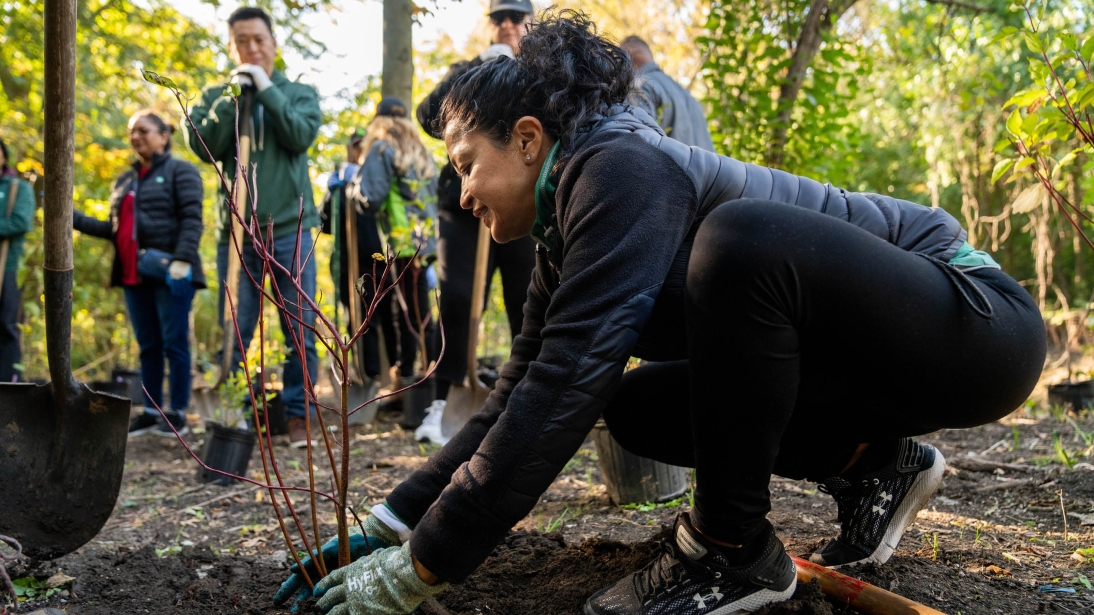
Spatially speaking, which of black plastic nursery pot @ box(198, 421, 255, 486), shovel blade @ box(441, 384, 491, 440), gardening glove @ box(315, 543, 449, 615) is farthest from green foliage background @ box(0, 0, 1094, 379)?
gardening glove @ box(315, 543, 449, 615)

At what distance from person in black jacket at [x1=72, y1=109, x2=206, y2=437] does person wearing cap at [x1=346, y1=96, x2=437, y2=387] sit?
0.98 m

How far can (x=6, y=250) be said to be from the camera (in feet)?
16.2

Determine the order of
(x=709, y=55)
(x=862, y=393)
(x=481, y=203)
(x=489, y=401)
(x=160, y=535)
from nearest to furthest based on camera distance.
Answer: (x=862, y=393)
(x=481, y=203)
(x=489, y=401)
(x=160, y=535)
(x=709, y=55)

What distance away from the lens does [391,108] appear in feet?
15.3

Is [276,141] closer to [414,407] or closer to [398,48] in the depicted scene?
[398,48]

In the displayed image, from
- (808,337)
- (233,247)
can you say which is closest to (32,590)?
(808,337)

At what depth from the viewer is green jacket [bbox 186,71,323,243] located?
4129mm

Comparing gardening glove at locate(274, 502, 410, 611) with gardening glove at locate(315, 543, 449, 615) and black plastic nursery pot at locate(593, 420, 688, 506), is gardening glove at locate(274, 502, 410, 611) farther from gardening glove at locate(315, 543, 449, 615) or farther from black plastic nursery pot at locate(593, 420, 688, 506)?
black plastic nursery pot at locate(593, 420, 688, 506)

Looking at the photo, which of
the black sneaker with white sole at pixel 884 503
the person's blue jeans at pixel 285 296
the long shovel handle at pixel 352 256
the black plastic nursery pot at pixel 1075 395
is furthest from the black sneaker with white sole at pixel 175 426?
the black plastic nursery pot at pixel 1075 395

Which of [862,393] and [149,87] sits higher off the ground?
[149,87]

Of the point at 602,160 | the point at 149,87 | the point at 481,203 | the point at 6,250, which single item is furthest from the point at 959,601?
the point at 149,87

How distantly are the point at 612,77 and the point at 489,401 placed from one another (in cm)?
75

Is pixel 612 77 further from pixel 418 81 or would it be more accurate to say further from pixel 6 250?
pixel 418 81

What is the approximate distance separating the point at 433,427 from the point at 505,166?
285cm
